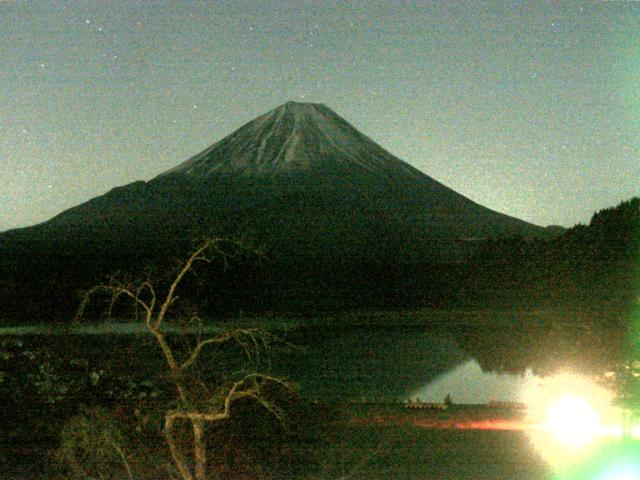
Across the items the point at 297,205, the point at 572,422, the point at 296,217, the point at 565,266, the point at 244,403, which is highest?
the point at 297,205

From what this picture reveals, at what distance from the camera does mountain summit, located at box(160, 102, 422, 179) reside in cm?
11106

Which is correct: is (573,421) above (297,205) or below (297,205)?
below

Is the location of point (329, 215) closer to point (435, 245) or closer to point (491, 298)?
point (435, 245)

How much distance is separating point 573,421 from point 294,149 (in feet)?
332

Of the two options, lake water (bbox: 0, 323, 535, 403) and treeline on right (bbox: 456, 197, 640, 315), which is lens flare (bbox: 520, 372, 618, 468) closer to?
lake water (bbox: 0, 323, 535, 403)

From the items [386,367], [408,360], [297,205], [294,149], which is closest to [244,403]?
[386,367]

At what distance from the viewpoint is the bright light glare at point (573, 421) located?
1396cm

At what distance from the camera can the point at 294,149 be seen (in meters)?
115

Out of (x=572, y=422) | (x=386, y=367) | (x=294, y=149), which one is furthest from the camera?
(x=294, y=149)

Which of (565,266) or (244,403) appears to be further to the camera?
(565,266)

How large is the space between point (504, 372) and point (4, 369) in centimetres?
1696

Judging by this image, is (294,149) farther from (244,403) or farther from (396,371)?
(244,403)

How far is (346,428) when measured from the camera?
1491 centimetres

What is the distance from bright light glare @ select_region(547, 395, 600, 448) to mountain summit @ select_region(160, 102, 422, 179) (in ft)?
304
